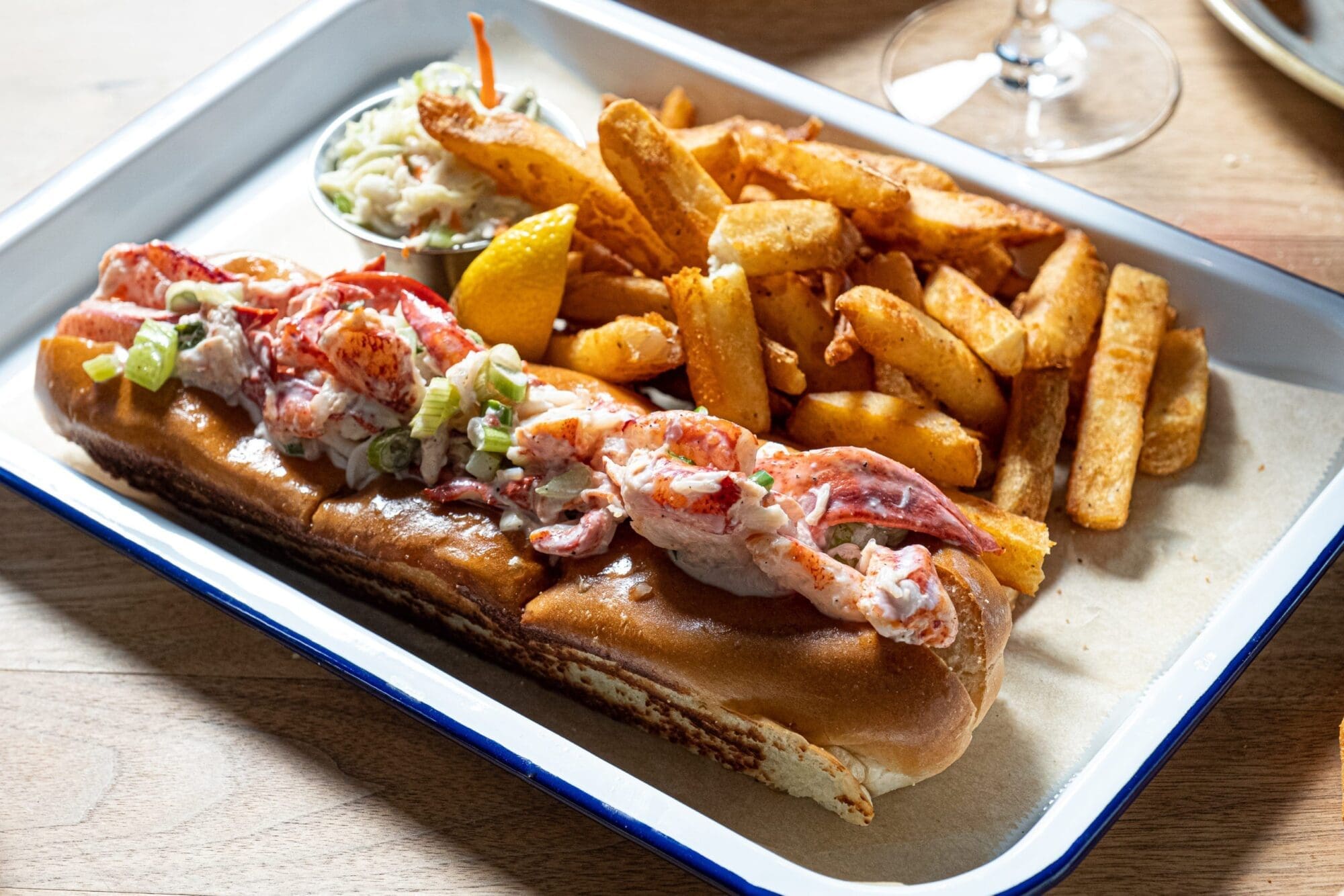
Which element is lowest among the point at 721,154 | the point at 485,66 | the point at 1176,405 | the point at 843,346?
Answer: the point at 1176,405

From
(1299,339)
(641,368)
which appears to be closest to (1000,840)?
(641,368)

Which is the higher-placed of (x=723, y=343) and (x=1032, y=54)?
(x=723, y=343)

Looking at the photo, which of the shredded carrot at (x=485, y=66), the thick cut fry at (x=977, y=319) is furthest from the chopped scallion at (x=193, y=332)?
the thick cut fry at (x=977, y=319)

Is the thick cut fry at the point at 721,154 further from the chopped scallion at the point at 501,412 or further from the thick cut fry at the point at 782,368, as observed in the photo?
the chopped scallion at the point at 501,412

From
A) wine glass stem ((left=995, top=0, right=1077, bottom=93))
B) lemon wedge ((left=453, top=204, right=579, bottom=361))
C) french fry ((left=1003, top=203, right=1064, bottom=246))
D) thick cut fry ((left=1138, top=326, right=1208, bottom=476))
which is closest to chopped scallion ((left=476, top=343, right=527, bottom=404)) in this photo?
lemon wedge ((left=453, top=204, right=579, bottom=361))

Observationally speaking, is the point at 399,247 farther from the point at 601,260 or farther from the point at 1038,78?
the point at 1038,78

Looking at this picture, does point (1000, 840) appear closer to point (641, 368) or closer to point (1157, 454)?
point (1157, 454)

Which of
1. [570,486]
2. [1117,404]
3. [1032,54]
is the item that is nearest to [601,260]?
[570,486]
